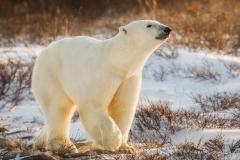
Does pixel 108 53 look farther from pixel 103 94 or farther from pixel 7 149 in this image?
pixel 7 149

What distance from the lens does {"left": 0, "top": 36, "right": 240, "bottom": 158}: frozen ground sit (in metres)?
5.23

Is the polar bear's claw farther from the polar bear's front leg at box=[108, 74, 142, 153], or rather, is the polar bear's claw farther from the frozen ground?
the frozen ground

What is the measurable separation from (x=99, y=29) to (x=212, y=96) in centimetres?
599

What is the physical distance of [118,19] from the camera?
42.1ft

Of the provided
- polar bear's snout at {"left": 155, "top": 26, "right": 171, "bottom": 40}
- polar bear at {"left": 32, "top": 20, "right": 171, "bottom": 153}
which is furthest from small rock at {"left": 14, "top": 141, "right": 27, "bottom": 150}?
polar bear's snout at {"left": 155, "top": 26, "right": 171, "bottom": 40}

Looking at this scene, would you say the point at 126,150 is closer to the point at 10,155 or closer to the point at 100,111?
the point at 100,111

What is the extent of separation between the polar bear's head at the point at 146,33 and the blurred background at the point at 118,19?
13.5 ft

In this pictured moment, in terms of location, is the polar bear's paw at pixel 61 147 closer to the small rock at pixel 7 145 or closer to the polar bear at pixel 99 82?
the polar bear at pixel 99 82

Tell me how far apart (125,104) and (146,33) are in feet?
1.84

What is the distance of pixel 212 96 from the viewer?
548 cm

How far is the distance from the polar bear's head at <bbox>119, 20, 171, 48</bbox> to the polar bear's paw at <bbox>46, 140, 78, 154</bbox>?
0.95 metres

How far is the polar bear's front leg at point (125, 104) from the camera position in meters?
3.52

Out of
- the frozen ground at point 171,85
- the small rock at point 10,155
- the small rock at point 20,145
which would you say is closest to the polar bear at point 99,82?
the small rock at point 20,145

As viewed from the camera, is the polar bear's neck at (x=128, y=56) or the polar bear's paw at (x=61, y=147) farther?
the polar bear's paw at (x=61, y=147)
